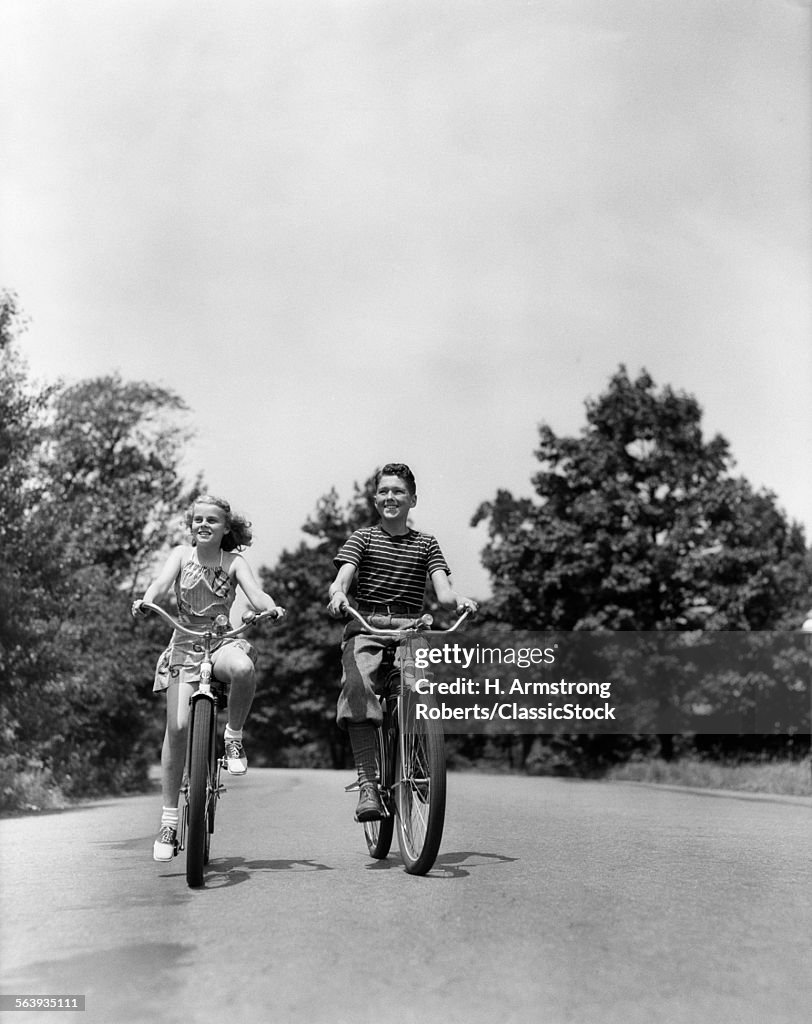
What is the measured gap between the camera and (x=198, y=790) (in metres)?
4.96

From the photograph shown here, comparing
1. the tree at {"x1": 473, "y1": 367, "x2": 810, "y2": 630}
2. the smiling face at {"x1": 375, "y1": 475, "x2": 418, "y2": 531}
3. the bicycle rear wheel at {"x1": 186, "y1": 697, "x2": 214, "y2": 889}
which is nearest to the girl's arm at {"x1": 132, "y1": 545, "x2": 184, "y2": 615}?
the bicycle rear wheel at {"x1": 186, "y1": 697, "x2": 214, "y2": 889}

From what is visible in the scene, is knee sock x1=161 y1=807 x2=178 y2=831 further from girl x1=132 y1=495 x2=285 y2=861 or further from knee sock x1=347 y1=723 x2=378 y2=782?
knee sock x1=347 y1=723 x2=378 y2=782

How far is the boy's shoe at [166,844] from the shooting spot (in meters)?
5.72

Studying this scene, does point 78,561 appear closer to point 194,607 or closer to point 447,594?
point 194,607

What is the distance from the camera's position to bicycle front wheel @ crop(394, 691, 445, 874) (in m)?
5.16

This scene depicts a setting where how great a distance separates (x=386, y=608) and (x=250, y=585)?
660 millimetres

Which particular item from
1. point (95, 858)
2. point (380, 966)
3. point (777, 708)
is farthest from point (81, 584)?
point (777, 708)

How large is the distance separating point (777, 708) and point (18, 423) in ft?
72.3

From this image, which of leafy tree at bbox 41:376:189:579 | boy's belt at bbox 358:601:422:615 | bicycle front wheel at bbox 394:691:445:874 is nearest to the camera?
bicycle front wheel at bbox 394:691:445:874

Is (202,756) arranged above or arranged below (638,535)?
below

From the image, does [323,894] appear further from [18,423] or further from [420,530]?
[18,423]

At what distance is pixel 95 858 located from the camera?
257 inches

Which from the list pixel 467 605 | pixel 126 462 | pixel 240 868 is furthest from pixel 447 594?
pixel 126 462

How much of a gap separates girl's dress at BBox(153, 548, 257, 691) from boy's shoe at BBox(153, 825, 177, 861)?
68cm
